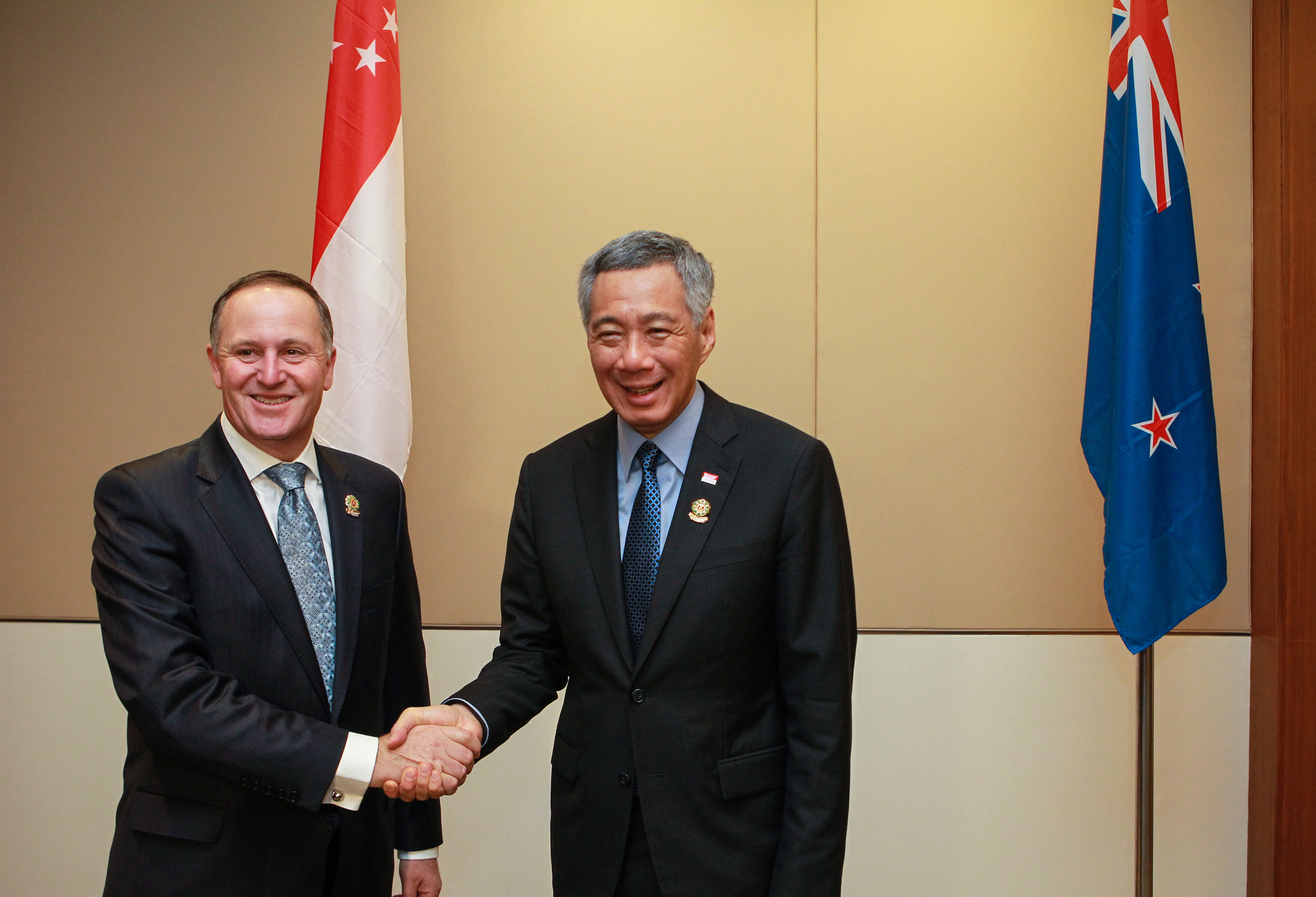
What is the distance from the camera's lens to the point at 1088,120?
3070 mm

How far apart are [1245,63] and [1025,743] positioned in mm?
2157

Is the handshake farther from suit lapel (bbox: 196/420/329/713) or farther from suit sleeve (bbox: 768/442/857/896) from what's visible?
suit sleeve (bbox: 768/442/857/896)

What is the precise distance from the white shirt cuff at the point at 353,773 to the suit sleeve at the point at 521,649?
0.93 ft

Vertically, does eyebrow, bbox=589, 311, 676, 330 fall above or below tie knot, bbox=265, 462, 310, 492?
above

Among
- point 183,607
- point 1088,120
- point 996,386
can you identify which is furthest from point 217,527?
point 1088,120

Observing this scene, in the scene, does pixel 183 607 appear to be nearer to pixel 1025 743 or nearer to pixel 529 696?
pixel 529 696

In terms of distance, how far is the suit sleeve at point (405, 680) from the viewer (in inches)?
80.5

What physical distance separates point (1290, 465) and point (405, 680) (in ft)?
8.11

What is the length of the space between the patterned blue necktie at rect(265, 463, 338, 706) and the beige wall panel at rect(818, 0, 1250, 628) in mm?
1695

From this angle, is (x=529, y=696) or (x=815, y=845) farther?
(x=529, y=696)

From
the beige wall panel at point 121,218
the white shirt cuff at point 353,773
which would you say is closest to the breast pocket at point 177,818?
the white shirt cuff at point 353,773

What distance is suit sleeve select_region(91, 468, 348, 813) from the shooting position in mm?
1665

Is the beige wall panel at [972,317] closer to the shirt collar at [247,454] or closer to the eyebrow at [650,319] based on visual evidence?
the eyebrow at [650,319]

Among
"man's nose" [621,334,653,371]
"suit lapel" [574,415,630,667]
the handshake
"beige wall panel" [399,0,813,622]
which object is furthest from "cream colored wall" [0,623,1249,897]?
"man's nose" [621,334,653,371]
